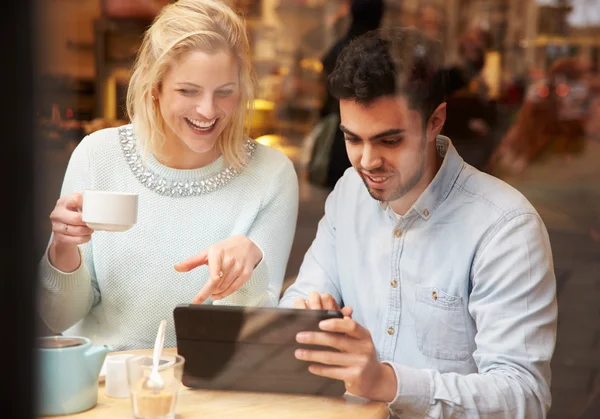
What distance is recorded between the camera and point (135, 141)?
5.60ft

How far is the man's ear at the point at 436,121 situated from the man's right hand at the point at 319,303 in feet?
1.34

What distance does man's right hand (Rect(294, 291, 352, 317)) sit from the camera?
1.63m

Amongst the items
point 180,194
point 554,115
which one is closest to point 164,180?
point 180,194

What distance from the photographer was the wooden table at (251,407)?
147cm

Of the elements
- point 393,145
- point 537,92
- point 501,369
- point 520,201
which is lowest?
point 501,369

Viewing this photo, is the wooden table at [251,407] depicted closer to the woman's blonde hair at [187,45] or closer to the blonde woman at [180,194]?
the blonde woman at [180,194]

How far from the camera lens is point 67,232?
5.17ft

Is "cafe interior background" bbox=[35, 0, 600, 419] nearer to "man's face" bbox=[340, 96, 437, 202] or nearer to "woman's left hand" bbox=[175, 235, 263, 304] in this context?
"man's face" bbox=[340, 96, 437, 202]

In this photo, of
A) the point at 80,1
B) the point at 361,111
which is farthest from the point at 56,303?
the point at 361,111

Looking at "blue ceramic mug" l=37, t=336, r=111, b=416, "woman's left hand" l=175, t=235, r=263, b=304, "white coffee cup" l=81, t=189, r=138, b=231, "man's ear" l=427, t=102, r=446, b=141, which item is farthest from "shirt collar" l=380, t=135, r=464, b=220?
"blue ceramic mug" l=37, t=336, r=111, b=416

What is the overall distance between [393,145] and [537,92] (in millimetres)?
280

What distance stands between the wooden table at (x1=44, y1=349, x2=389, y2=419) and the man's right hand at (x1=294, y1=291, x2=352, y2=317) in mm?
190

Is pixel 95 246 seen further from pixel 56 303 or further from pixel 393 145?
pixel 393 145

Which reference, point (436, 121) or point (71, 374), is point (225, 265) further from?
Answer: point (436, 121)
